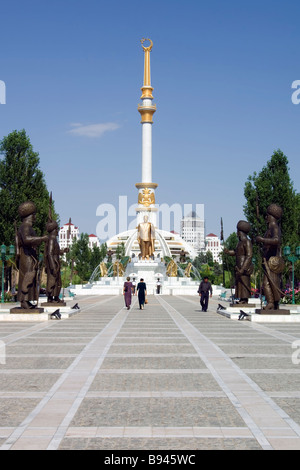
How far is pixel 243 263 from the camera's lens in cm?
2370

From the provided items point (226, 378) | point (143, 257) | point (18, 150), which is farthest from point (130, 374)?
point (143, 257)

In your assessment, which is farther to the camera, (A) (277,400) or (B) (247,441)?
(A) (277,400)

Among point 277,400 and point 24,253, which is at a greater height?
point 24,253

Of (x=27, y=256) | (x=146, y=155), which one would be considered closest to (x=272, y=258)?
(x=27, y=256)

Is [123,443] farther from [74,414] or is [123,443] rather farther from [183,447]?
[74,414]

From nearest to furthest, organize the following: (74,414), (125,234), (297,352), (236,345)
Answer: (74,414)
(297,352)
(236,345)
(125,234)

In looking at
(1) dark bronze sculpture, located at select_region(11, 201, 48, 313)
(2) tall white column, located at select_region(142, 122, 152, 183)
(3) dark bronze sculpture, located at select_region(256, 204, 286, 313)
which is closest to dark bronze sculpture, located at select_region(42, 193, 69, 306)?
(1) dark bronze sculpture, located at select_region(11, 201, 48, 313)

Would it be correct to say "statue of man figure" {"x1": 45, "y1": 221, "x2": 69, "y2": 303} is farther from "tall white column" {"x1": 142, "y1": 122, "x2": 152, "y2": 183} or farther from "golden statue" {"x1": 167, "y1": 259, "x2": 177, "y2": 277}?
"tall white column" {"x1": 142, "y1": 122, "x2": 152, "y2": 183}

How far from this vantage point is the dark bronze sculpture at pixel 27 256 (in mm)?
19766

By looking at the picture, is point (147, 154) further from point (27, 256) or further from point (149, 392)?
point (149, 392)

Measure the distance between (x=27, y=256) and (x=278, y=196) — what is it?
2299 cm

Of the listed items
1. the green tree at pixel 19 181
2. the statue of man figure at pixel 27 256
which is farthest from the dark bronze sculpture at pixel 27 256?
the green tree at pixel 19 181
